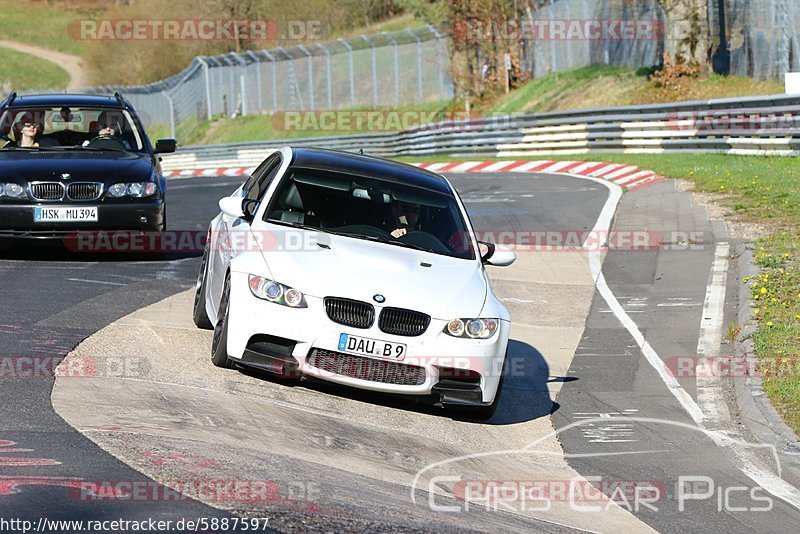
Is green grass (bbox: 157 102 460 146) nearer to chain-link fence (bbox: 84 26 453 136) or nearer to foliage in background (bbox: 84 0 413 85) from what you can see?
chain-link fence (bbox: 84 26 453 136)

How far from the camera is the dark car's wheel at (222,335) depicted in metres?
8.27

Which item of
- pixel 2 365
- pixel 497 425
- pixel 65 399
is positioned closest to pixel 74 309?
pixel 2 365

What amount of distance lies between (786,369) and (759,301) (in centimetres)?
235

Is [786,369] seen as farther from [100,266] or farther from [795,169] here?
[795,169]

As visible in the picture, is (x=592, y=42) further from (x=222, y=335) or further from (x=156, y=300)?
(x=222, y=335)

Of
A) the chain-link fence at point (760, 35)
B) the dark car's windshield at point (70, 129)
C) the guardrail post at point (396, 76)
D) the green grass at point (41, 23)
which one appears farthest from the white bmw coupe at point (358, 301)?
the green grass at point (41, 23)

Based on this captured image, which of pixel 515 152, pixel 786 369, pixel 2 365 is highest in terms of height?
pixel 2 365

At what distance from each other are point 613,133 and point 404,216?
21.7 m

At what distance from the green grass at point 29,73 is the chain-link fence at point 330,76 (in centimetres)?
4025

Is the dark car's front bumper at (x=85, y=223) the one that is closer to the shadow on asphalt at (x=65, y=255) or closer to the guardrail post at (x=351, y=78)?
the shadow on asphalt at (x=65, y=255)

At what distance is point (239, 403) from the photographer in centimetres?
773

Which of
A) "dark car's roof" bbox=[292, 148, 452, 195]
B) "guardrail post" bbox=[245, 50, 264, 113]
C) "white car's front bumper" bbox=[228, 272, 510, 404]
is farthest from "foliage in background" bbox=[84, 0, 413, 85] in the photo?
"white car's front bumper" bbox=[228, 272, 510, 404]

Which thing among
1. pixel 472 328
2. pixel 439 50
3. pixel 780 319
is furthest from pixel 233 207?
pixel 439 50

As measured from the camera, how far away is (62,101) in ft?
47.1
